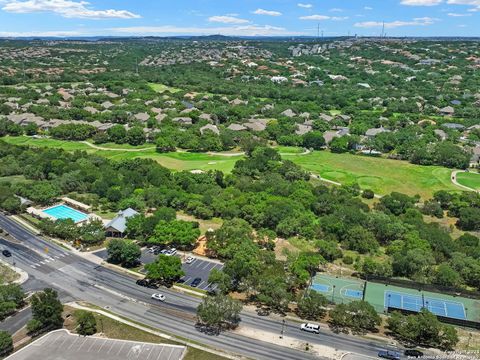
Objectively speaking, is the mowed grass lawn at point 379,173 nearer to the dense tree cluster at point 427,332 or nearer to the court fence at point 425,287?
the court fence at point 425,287

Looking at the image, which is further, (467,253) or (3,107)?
(3,107)

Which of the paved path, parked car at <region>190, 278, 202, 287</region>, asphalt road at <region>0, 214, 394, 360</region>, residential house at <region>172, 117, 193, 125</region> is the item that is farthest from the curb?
the paved path

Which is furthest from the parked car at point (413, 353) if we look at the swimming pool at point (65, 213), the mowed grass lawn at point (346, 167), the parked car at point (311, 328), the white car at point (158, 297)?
the swimming pool at point (65, 213)

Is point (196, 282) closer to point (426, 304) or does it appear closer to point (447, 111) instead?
point (426, 304)

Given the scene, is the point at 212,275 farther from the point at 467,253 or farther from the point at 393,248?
the point at 467,253

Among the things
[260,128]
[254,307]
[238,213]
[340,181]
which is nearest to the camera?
[254,307]

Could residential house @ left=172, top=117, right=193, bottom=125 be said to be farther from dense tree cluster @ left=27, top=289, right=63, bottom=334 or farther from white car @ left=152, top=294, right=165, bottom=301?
dense tree cluster @ left=27, top=289, right=63, bottom=334

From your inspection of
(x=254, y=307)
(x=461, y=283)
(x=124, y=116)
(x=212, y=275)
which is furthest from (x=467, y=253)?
(x=124, y=116)
